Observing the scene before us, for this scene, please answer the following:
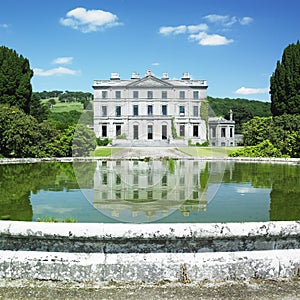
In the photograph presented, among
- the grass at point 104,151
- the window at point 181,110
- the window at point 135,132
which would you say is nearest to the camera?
the window at point 181,110

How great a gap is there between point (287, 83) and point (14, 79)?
839 inches

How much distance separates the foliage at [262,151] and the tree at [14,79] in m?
16.8

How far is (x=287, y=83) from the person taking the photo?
3116cm

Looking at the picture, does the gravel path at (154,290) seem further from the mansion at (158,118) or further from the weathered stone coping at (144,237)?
the mansion at (158,118)

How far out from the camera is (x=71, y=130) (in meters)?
20.6

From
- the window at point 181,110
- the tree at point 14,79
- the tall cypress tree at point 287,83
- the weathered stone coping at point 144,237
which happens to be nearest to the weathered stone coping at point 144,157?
the window at point 181,110

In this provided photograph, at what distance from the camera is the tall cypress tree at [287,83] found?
30.4 m

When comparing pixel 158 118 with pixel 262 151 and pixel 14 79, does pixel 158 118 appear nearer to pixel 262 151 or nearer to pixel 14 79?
pixel 262 151

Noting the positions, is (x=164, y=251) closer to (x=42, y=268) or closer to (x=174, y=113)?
(x=42, y=268)

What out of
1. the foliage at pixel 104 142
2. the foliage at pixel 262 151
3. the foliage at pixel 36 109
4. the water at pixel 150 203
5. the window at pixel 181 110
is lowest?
the water at pixel 150 203

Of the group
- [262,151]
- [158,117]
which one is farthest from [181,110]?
[262,151]

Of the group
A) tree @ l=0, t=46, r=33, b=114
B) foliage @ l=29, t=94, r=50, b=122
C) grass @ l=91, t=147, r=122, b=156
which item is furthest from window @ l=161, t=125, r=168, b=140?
foliage @ l=29, t=94, r=50, b=122

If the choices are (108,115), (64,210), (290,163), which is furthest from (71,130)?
(64,210)

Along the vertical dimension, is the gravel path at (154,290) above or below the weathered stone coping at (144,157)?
below
